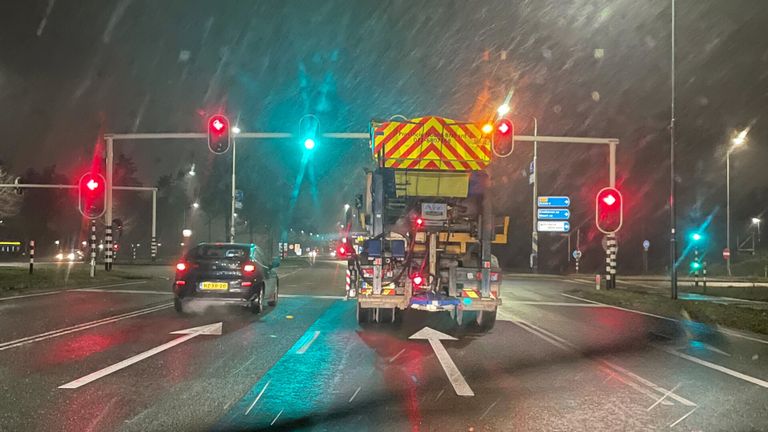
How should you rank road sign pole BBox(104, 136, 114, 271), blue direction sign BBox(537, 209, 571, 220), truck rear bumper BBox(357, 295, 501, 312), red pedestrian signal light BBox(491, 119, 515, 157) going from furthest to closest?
blue direction sign BBox(537, 209, 571, 220) < road sign pole BBox(104, 136, 114, 271) < red pedestrian signal light BBox(491, 119, 515, 157) < truck rear bumper BBox(357, 295, 501, 312)

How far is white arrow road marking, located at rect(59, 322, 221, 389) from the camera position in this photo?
24.6ft

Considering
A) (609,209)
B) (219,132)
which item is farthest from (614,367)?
(609,209)

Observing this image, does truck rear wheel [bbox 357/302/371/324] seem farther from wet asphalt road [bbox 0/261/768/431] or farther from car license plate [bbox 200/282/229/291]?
car license plate [bbox 200/282/229/291]

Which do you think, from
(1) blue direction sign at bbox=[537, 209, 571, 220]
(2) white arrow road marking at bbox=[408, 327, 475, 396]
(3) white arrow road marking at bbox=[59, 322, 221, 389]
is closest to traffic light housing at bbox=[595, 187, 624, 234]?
(2) white arrow road marking at bbox=[408, 327, 475, 396]

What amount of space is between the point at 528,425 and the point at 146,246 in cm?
8249

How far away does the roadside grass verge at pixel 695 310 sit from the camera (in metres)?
14.8

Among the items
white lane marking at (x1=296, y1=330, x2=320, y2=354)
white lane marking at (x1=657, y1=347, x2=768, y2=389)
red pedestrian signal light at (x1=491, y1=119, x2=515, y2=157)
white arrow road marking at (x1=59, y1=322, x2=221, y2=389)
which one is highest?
red pedestrian signal light at (x1=491, y1=119, x2=515, y2=157)

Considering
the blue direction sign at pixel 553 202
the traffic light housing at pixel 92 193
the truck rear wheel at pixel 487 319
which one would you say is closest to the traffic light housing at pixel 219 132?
the traffic light housing at pixel 92 193

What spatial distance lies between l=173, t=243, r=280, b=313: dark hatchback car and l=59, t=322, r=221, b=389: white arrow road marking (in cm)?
127

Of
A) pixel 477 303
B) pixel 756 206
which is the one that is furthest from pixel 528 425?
pixel 756 206

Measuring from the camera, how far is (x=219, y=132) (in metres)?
18.4

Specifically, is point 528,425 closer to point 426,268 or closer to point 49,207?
point 426,268

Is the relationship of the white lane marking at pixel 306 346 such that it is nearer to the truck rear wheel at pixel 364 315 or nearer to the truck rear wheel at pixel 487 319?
the truck rear wheel at pixel 364 315

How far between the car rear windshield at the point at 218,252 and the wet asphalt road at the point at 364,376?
133 centimetres
